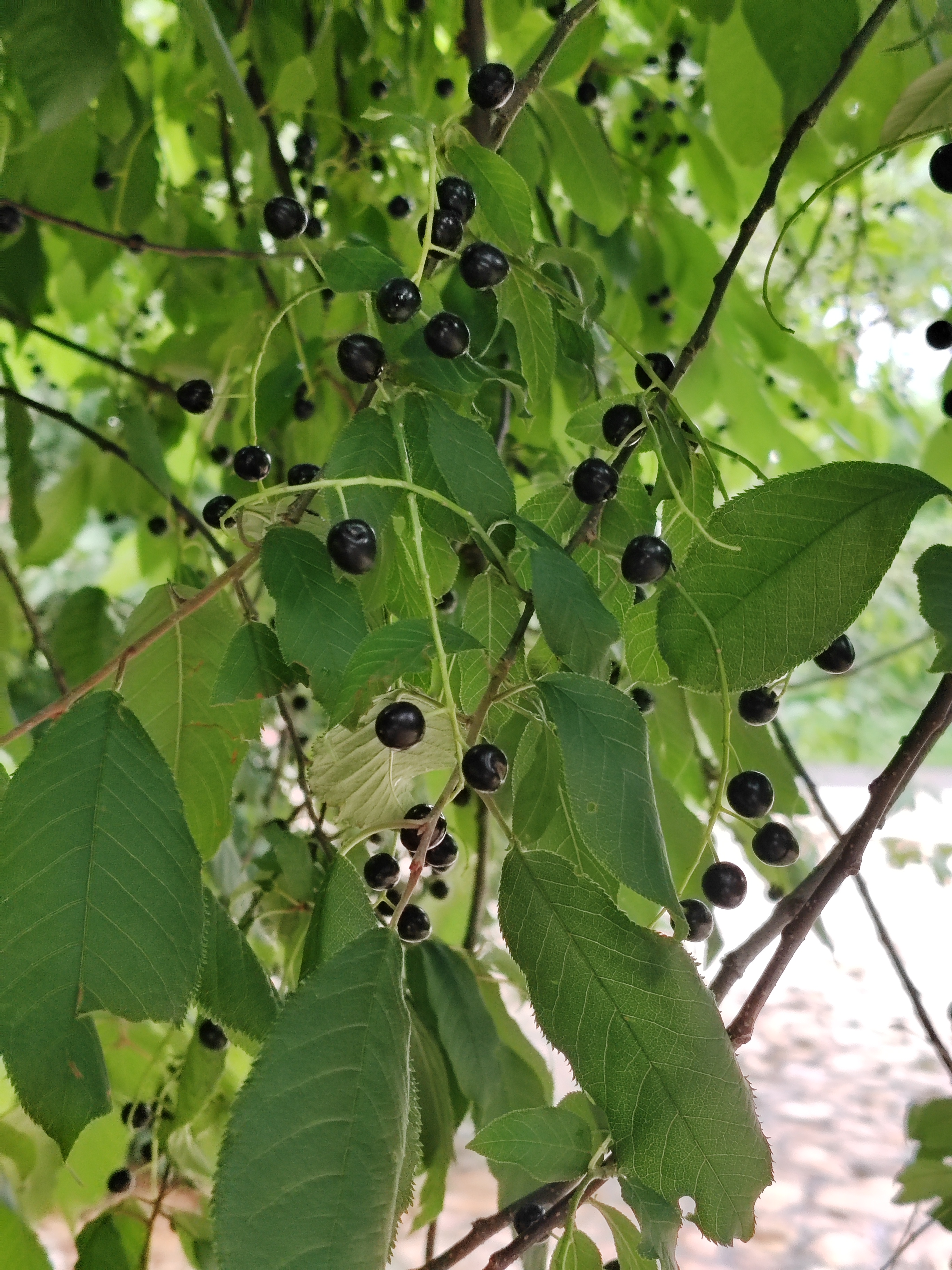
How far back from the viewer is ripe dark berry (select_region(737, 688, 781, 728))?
Result: 54 centimetres

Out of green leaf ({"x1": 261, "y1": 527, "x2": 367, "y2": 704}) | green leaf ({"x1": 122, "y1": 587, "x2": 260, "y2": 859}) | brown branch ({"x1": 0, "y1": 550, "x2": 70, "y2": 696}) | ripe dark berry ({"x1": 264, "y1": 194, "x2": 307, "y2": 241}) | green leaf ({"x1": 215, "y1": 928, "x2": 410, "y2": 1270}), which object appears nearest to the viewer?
green leaf ({"x1": 215, "y1": 928, "x2": 410, "y2": 1270})

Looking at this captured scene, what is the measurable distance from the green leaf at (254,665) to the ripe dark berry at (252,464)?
12cm

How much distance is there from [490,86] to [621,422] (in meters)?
0.19

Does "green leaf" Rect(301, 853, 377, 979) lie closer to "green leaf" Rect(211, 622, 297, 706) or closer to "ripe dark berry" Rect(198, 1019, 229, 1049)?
"green leaf" Rect(211, 622, 297, 706)

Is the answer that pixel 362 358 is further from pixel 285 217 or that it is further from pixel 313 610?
pixel 285 217

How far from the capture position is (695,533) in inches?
18.6

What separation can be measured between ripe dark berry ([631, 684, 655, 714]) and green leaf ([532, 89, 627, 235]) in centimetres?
45

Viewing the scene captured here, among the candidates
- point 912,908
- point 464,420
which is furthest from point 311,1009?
point 912,908

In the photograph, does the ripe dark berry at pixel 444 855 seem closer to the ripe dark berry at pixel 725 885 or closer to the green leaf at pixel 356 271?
the ripe dark berry at pixel 725 885

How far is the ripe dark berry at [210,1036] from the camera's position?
0.67 metres

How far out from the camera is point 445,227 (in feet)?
1.53

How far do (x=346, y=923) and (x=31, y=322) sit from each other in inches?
29.5

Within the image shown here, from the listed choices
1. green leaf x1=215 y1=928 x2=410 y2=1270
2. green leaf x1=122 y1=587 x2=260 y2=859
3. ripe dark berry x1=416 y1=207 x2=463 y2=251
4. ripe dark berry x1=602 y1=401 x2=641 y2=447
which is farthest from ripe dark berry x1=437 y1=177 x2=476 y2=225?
green leaf x1=215 y1=928 x2=410 y2=1270

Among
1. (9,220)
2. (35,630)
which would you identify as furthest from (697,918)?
(9,220)
